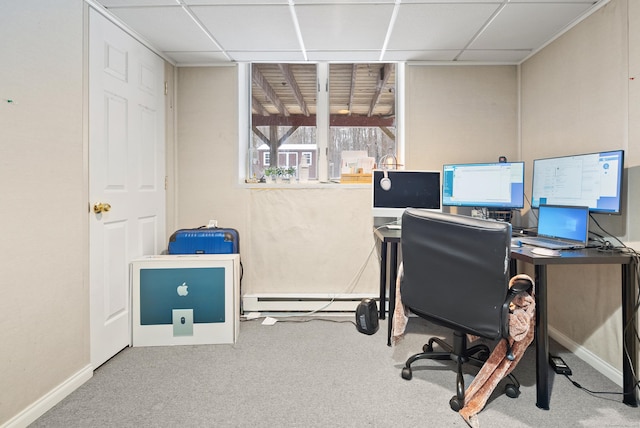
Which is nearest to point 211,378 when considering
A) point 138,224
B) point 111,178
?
point 138,224

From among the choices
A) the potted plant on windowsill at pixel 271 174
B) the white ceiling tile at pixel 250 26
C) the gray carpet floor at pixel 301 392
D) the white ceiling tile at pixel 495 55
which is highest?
the white ceiling tile at pixel 495 55

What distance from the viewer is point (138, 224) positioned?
2.55 meters

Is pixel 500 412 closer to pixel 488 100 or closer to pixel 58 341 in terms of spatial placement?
pixel 58 341

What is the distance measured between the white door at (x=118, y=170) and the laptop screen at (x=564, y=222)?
2.85 metres

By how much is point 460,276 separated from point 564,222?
927 millimetres

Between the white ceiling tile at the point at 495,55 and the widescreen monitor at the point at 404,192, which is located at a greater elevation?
the white ceiling tile at the point at 495,55

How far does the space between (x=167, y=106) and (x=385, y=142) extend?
81.8 inches

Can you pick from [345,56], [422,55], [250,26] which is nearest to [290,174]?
[345,56]

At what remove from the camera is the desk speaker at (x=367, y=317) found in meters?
2.59

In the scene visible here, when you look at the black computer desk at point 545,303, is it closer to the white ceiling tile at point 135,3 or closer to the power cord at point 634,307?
the power cord at point 634,307

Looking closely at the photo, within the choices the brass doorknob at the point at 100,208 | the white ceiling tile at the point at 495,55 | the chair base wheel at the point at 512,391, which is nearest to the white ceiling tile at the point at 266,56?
the white ceiling tile at the point at 495,55

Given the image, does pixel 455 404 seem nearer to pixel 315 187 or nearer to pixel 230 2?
pixel 315 187

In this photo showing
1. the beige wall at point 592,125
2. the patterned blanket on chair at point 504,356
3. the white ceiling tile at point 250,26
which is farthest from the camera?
the white ceiling tile at point 250,26

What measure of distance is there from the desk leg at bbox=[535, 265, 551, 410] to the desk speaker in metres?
1.15
